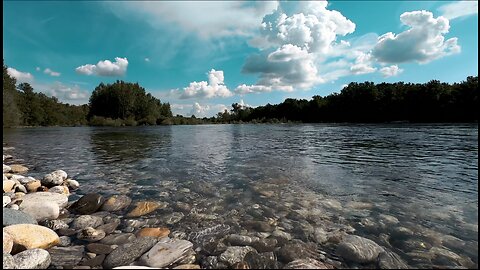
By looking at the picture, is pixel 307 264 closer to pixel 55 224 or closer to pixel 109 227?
pixel 109 227

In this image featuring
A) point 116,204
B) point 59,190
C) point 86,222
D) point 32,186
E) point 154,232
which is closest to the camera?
point 154,232

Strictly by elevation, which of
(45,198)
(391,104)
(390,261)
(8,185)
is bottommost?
(390,261)

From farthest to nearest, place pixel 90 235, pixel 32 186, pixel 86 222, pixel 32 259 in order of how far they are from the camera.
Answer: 1. pixel 32 186
2. pixel 86 222
3. pixel 90 235
4. pixel 32 259

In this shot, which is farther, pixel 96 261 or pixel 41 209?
pixel 41 209

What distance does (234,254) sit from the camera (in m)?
4.48

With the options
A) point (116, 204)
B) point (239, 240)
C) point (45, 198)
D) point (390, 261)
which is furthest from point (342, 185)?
point (45, 198)

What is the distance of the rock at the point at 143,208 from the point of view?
6.42 meters

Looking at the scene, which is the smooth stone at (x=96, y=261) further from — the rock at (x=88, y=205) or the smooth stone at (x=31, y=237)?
the rock at (x=88, y=205)

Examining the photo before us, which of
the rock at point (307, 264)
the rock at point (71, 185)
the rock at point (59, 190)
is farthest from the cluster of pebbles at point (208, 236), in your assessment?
the rock at point (71, 185)

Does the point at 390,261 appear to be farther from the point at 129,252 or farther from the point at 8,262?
the point at 8,262

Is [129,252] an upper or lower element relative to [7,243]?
lower

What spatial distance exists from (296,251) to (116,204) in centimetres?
471

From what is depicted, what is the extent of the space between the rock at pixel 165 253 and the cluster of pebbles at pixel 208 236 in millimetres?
16

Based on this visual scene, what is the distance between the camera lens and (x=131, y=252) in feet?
14.5
